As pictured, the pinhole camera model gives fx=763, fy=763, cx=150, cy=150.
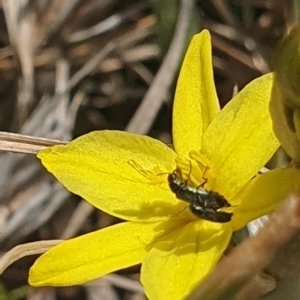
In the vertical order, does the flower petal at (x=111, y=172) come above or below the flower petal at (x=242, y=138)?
below

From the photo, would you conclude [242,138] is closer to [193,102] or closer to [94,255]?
[193,102]

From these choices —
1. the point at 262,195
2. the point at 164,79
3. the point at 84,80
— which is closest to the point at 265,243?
the point at 262,195

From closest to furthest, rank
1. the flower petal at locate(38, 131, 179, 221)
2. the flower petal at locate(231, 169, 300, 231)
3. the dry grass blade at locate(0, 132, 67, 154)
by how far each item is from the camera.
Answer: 1. the flower petal at locate(231, 169, 300, 231)
2. the flower petal at locate(38, 131, 179, 221)
3. the dry grass blade at locate(0, 132, 67, 154)

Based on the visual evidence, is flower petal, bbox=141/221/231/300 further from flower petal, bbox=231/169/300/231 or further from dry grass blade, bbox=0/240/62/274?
dry grass blade, bbox=0/240/62/274


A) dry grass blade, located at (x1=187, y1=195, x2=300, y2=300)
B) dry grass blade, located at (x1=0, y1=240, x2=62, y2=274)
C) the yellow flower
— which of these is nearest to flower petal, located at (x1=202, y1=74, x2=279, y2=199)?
the yellow flower

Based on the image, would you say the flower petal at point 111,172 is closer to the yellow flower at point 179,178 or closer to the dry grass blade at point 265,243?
the yellow flower at point 179,178

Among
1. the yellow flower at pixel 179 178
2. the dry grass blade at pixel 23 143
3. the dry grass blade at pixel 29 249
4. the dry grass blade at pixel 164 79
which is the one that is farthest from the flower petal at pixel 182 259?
the dry grass blade at pixel 164 79

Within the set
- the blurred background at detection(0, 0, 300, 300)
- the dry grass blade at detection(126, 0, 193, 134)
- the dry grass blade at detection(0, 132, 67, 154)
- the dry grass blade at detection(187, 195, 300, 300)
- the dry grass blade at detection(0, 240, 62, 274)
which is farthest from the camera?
the blurred background at detection(0, 0, 300, 300)

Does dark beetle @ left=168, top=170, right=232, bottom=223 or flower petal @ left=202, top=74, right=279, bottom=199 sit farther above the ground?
flower petal @ left=202, top=74, right=279, bottom=199
